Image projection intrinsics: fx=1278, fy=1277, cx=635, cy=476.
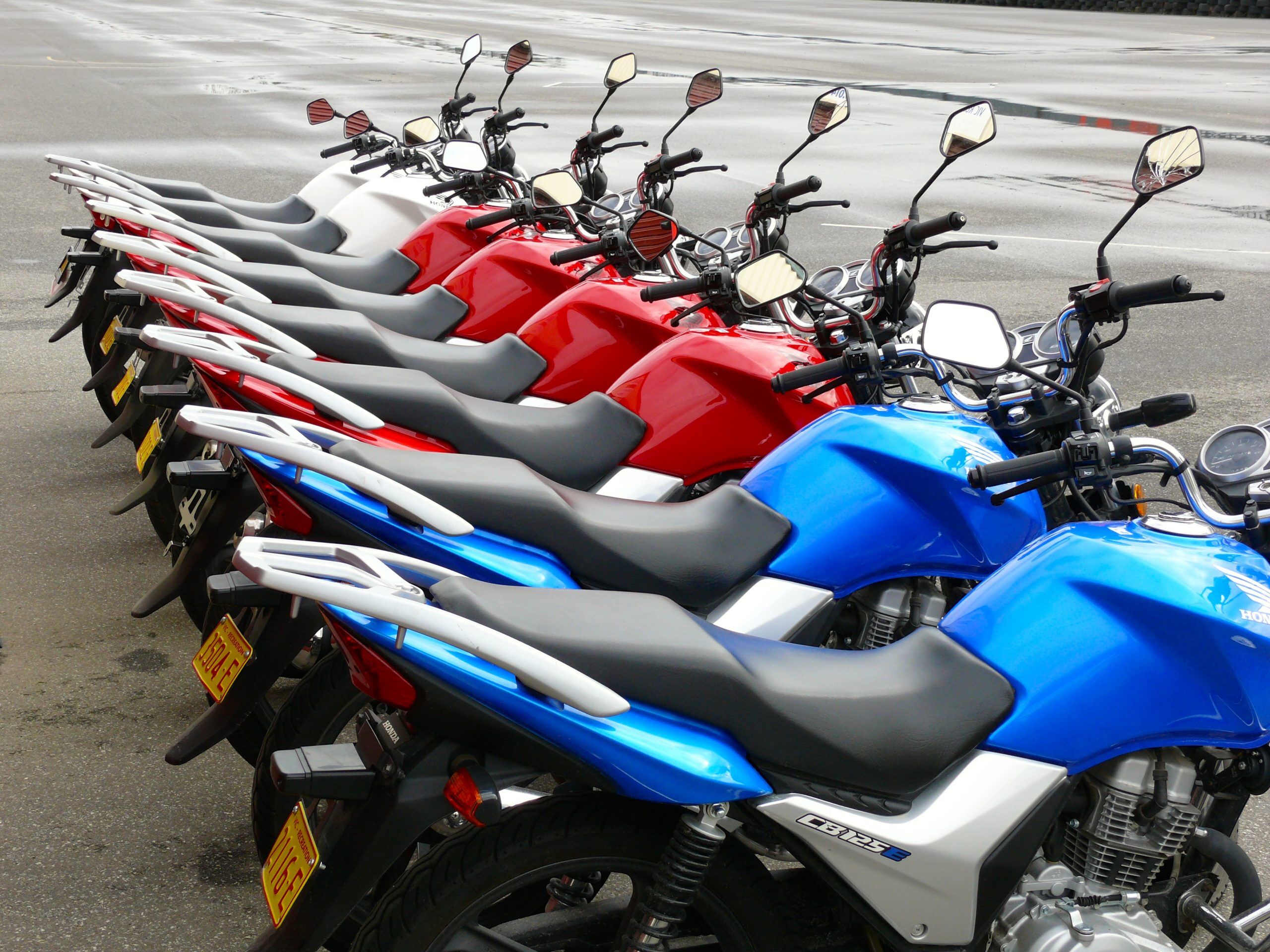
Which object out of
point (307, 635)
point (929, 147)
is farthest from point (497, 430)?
point (929, 147)

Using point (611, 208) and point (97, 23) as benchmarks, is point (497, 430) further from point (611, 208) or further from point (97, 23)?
point (97, 23)

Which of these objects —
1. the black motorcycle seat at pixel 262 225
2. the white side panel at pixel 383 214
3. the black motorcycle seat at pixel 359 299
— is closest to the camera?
the black motorcycle seat at pixel 359 299

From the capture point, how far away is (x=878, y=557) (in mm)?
2660

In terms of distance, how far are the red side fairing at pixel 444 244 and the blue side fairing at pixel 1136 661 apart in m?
3.59

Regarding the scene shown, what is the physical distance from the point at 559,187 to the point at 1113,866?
9.72ft

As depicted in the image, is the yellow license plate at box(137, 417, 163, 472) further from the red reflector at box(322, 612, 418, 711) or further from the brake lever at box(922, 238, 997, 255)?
the brake lever at box(922, 238, 997, 255)

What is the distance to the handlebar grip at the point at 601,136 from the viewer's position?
15.9 ft

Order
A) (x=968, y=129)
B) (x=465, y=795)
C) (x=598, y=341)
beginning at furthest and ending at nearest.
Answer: (x=598, y=341), (x=968, y=129), (x=465, y=795)

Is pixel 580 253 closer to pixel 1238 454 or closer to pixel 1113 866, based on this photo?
pixel 1238 454

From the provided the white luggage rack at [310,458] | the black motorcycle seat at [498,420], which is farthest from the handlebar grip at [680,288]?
the white luggage rack at [310,458]

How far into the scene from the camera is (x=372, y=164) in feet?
19.9

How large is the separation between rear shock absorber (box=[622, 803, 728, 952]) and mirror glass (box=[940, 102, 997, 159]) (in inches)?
66.5

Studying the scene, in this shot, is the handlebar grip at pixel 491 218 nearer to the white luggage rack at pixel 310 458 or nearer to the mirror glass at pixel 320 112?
the mirror glass at pixel 320 112

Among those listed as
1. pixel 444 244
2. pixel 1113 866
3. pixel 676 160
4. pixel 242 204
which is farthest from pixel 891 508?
pixel 242 204
